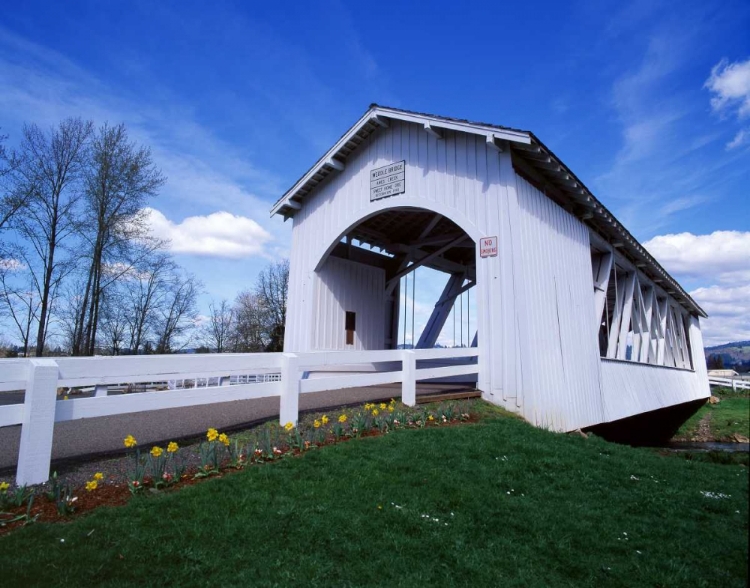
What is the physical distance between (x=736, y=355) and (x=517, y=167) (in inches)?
386

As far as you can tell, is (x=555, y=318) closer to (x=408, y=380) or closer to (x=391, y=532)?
(x=408, y=380)

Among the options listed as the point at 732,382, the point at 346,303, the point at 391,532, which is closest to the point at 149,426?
the point at 391,532

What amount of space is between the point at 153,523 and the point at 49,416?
1.62 m

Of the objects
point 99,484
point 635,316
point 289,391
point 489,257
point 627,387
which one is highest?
point 489,257

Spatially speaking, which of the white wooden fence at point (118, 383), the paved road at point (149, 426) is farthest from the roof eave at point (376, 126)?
the paved road at point (149, 426)

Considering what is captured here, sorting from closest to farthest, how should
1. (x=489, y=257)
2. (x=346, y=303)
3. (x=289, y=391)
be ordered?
(x=289, y=391) → (x=489, y=257) → (x=346, y=303)

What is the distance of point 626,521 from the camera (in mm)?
3570

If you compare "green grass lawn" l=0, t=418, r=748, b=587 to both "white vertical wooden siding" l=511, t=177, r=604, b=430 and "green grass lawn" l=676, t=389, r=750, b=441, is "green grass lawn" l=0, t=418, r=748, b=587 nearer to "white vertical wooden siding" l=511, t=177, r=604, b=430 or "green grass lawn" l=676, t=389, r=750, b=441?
"green grass lawn" l=676, t=389, r=750, b=441

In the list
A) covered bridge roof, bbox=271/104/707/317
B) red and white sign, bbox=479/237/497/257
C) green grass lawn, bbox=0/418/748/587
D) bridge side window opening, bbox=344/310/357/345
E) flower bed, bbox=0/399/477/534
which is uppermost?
covered bridge roof, bbox=271/104/707/317

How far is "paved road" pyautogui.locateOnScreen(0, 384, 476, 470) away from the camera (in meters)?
5.37

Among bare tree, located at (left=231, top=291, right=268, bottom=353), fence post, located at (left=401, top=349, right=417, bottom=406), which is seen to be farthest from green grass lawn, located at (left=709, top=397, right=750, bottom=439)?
bare tree, located at (left=231, top=291, right=268, bottom=353)

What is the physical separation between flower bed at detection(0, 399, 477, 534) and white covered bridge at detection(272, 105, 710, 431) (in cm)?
186

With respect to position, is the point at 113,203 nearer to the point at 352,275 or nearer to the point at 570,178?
the point at 352,275

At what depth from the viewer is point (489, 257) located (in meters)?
9.45
